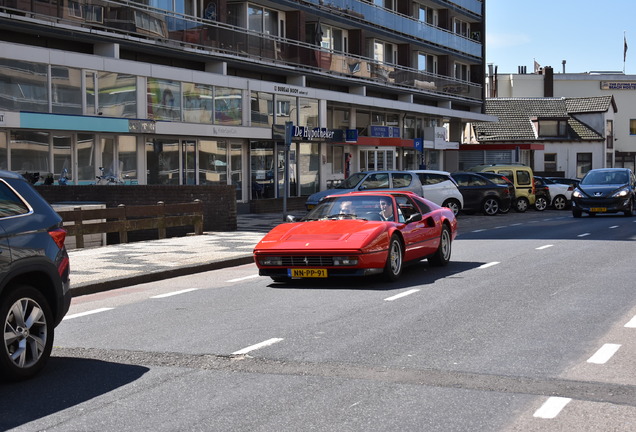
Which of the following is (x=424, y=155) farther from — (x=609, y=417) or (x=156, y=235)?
(x=609, y=417)

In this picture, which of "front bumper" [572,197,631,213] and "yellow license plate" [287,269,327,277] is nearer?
"yellow license plate" [287,269,327,277]

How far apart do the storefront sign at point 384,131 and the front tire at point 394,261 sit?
33.9 meters

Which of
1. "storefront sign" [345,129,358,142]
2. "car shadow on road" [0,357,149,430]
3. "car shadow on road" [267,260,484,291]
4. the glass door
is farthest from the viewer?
"storefront sign" [345,129,358,142]

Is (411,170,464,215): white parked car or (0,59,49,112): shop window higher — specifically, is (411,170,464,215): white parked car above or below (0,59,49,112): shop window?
below

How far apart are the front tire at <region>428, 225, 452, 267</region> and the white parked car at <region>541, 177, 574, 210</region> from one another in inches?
1058

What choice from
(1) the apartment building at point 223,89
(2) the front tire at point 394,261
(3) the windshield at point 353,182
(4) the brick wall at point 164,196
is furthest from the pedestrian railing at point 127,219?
(2) the front tire at point 394,261

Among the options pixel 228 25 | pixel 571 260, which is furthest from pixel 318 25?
pixel 571 260

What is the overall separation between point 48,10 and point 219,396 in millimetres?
23198

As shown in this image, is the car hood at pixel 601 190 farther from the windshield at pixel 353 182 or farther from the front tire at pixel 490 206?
the windshield at pixel 353 182

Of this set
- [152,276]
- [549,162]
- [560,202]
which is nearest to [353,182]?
[152,276]

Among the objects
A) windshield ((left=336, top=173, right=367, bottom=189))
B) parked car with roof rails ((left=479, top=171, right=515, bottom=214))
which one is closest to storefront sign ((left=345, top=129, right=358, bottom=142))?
parked car with roof rails ((left=479, top=171, right=515, bottom=214))

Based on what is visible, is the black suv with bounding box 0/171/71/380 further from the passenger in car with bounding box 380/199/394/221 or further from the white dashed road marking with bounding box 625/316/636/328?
the passenger in car with bounding box 380/199/394/221

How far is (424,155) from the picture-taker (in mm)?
55781

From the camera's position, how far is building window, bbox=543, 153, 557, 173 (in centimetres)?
7769
